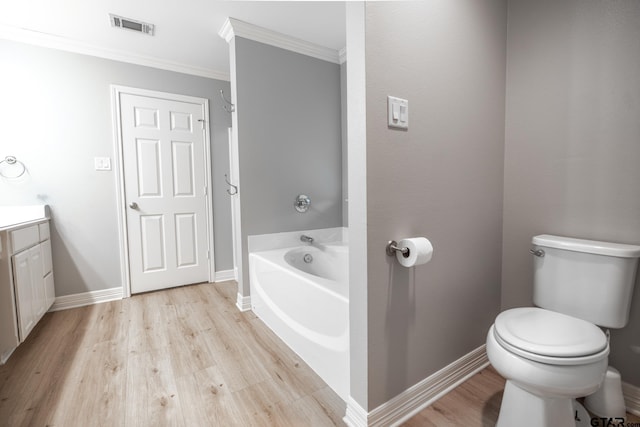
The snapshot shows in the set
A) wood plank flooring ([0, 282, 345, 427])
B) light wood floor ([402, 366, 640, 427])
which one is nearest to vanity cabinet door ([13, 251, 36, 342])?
wood plank flooring ([0, 282, 345, 427])

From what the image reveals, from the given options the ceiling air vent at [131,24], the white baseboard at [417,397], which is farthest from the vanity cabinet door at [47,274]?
the white baseboard at [417,397]

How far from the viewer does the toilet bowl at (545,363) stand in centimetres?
90

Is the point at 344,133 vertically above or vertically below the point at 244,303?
above

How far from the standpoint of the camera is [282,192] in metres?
2.43

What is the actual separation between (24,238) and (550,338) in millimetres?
2779

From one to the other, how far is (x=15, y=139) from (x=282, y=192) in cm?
208

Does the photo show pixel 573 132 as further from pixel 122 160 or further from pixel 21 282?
pixel 122 160

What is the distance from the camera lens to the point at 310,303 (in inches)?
60.9

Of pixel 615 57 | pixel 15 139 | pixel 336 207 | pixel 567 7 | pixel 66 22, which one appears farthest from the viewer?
pixel 336 207

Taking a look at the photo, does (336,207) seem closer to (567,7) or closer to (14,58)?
(567,7)

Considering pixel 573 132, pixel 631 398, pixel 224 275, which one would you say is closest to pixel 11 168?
pixel 224 275

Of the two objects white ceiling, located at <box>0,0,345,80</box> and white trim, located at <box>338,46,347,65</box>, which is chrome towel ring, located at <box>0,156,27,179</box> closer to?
white ceiling, located at <box>0,0,345,80</box>

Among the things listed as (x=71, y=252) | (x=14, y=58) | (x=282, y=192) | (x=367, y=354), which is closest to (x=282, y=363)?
(x=367, y=354)

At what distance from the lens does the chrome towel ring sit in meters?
2.17
